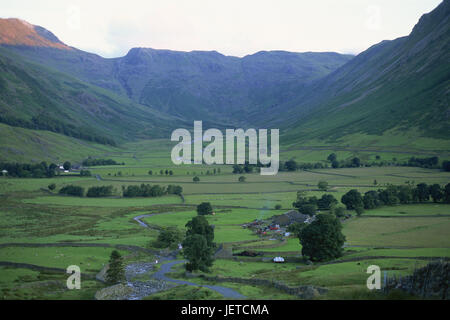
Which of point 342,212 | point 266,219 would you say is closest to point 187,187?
point 266,219

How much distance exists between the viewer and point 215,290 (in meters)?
46.6

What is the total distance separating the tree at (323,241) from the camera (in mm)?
58281

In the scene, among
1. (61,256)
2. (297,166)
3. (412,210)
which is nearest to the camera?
(61,256)

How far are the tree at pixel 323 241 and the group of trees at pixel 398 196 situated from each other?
37263 mm

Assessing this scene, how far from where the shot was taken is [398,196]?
337ft

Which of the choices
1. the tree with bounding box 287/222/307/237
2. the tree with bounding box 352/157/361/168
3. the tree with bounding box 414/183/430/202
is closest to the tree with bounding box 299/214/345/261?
the tree with bounding box 287/222/307/237

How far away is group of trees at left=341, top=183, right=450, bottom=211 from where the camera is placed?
95.6m

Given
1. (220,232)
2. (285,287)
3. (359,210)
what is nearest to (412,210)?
(359,210)

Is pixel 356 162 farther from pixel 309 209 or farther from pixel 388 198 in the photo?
pixel 309 209

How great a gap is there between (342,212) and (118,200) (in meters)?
62.2

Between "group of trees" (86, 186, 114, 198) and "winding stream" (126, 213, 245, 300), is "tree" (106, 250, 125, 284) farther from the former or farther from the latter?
"group of trees" (86, 186, 114, 198)

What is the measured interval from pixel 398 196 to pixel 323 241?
52.1 metres

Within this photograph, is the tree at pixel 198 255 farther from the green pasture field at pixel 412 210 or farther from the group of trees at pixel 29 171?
the group of trees at pixel 29 171
